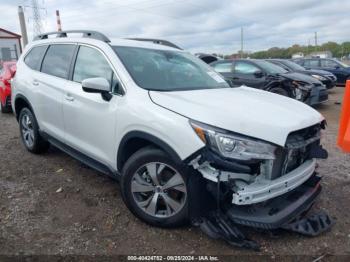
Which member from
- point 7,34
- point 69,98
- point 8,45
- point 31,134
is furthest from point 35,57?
point 7,34

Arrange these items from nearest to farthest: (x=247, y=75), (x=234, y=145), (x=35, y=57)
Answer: (x=234, y=145) < (x=35, y=57) < (x=247, y=75)

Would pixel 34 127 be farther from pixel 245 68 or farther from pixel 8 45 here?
pixel 8 45

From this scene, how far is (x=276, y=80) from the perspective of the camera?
387 inches

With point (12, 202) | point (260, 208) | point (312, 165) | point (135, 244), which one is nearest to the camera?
point (260, 208)

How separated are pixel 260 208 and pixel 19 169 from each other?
11.6ft

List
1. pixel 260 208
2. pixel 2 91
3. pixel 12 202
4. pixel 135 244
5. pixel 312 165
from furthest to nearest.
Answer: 1. pixel 2 91
2. pixel 12 202
3. pixel 312 165
4. pixel 135 244
5. pixel 260 208

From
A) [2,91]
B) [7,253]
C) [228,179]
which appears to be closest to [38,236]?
[7,253]

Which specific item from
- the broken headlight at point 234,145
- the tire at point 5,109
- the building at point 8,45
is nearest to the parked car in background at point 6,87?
the tire at point 5,109

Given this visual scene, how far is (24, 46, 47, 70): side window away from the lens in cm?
509

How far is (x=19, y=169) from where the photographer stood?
4863 mm

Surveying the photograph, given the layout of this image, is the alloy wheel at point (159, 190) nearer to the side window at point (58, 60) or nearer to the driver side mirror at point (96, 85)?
the driver side mirror at point (96, 85)

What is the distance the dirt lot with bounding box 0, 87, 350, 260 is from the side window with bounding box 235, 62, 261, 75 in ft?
19.8

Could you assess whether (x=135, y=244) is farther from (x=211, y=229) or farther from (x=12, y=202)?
(x=12, y=202)

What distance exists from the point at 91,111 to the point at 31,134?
217cm
